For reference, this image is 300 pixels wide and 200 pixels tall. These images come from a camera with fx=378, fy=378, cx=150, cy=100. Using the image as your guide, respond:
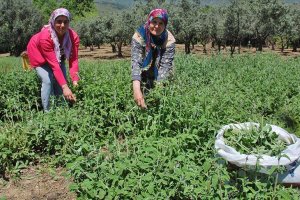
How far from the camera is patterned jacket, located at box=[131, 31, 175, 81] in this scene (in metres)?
4.36

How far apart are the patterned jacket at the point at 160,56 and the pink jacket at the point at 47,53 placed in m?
1.27

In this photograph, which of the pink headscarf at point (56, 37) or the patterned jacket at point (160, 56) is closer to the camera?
the patterned jacket at point (160, 56)

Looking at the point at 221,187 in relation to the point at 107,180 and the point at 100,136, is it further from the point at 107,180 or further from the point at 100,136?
the point at 100,136

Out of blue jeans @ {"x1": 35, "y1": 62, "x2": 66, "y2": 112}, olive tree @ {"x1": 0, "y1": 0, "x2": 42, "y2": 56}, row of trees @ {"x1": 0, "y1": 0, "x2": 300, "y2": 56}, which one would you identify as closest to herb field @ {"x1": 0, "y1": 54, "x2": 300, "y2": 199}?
blue jeans @ {"x1": 35, "y1": 62, "x2": 66, "y2": 112}

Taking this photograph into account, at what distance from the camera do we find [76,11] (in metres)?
75.3

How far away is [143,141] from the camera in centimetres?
356

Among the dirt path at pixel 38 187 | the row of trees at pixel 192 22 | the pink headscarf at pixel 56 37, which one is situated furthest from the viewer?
the row of trees at pixel 192 22

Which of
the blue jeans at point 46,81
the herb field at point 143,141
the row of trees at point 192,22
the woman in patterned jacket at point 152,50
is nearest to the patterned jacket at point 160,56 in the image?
Result: the woman in patterned jacket at point 152,50

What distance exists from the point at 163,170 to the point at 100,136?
1.68 m

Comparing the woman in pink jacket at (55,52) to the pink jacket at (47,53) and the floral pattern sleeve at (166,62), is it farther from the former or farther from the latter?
the floral pattern sleeve at (166,62)

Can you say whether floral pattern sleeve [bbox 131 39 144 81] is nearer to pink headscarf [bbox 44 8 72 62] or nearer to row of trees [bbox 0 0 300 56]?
pink headscarf [bbox 44 8 72 62]

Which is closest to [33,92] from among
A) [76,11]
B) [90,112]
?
[90,112]

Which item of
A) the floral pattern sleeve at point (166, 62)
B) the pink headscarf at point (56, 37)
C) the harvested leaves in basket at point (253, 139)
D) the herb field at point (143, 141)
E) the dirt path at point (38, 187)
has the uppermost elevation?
the pink headscarf at point (56, 37)

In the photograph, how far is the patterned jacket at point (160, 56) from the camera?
14.3 feet
